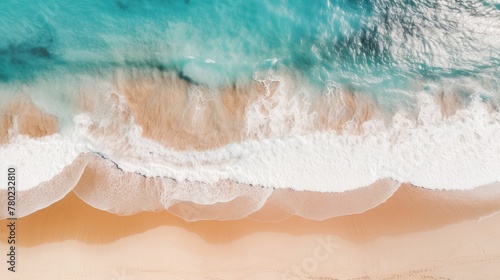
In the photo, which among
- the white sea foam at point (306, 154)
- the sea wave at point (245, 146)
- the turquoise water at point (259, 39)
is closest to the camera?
the sea wave at point (245, 146)

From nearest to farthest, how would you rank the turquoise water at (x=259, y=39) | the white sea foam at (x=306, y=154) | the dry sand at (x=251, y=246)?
the dry sand at (x=251, y=246)
the white sea foam at (x=306, y=154)
the turquoise water at (x=259, y=39)

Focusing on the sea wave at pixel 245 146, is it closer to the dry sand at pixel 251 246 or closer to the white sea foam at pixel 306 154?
the white sea foam at pixel 306 154

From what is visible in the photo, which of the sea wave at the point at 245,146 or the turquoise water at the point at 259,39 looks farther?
the turquoise water at the point at 259,39

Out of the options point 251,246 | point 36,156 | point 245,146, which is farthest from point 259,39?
point 36,156

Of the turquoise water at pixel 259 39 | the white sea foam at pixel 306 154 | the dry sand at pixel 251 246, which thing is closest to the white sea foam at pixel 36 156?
the white sea foam at pixel 306 154

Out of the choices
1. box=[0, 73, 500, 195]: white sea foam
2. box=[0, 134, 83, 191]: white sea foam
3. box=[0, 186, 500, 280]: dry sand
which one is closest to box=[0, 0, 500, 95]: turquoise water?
box=[0, 73, 500, 195]: white sea foam

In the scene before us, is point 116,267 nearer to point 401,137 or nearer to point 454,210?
point 401,137

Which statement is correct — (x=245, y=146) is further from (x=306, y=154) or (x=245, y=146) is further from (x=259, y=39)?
(x=259, y=39)

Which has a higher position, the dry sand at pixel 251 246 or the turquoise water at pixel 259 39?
the turquoise water at pixel 259 39
